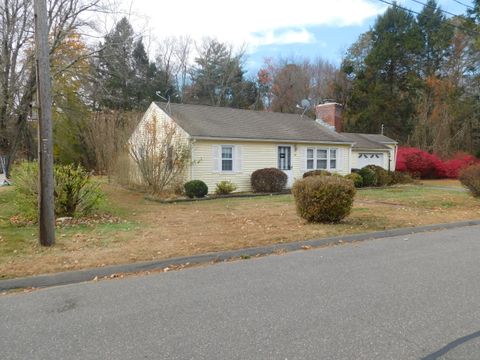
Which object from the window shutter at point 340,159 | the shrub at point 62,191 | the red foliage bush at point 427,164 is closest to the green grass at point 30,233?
the shrub at point 62,191

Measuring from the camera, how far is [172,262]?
6555 mm

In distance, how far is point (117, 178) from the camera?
67.5 ft

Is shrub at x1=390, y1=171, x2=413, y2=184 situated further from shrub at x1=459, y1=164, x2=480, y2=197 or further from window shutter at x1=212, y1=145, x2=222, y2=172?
window shutter at x1=212, y1=145, x2=222, y2=172

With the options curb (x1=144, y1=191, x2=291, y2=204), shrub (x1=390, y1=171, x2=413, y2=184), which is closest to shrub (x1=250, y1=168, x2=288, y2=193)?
curb (x1=144, y1=191, x2=291, y2=204)

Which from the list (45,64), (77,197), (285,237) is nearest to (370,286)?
(285,237)

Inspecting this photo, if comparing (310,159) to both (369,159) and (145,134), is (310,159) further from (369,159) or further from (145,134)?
(145,134)

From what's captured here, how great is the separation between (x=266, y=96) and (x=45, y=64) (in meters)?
45.4

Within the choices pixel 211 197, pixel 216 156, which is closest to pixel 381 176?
pixel 216 156

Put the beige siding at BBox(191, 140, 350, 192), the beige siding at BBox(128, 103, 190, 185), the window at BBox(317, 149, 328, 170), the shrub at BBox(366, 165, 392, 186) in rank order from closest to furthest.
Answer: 1. the beige siding at BBox(128, 103, 190, 185)
2. the beige siding at BBox(191, 140, 350, 192)
3. the window at BBox(317, 149, 328, 170)
4. the shrub at BBox(366, 165, 392, 186)

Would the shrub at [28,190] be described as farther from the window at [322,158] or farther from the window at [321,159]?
the window at [322,158]

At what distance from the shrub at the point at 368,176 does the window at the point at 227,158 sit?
830cm

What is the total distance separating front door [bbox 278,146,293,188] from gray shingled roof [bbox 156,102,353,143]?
65 centimetres

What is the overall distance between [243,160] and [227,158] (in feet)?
2.79

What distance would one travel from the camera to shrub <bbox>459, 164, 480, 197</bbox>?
14.8 m
